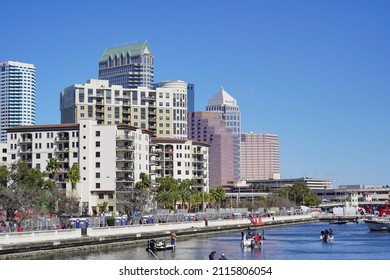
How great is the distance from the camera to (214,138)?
191000 millimetres

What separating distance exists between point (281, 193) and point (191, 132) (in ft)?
179

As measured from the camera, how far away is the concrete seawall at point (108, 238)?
109 feet

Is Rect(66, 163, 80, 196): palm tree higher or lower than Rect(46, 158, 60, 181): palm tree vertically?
lower

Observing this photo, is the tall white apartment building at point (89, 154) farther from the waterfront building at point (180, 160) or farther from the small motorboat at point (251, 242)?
the small motorboat at point (251, 242)

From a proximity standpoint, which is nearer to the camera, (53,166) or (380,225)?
(380,225)

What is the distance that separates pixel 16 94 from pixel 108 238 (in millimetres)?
153708

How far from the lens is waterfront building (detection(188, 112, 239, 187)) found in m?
186

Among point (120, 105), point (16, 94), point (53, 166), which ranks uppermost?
point (16, 94)

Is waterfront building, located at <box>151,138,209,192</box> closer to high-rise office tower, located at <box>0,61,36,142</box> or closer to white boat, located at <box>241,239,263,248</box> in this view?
white boat, located at <box>241,239,263,248</box>

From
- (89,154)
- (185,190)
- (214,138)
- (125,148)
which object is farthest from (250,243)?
(214,138)

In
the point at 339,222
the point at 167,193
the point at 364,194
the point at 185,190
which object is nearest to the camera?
the point at 167,193

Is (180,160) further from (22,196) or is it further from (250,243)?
(250,243)

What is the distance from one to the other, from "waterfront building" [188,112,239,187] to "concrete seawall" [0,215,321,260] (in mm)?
112694

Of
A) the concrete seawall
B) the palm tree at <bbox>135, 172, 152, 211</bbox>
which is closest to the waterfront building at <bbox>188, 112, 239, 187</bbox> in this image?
the palm tree at <bbox>135, 172, 152, 211</bbox>
